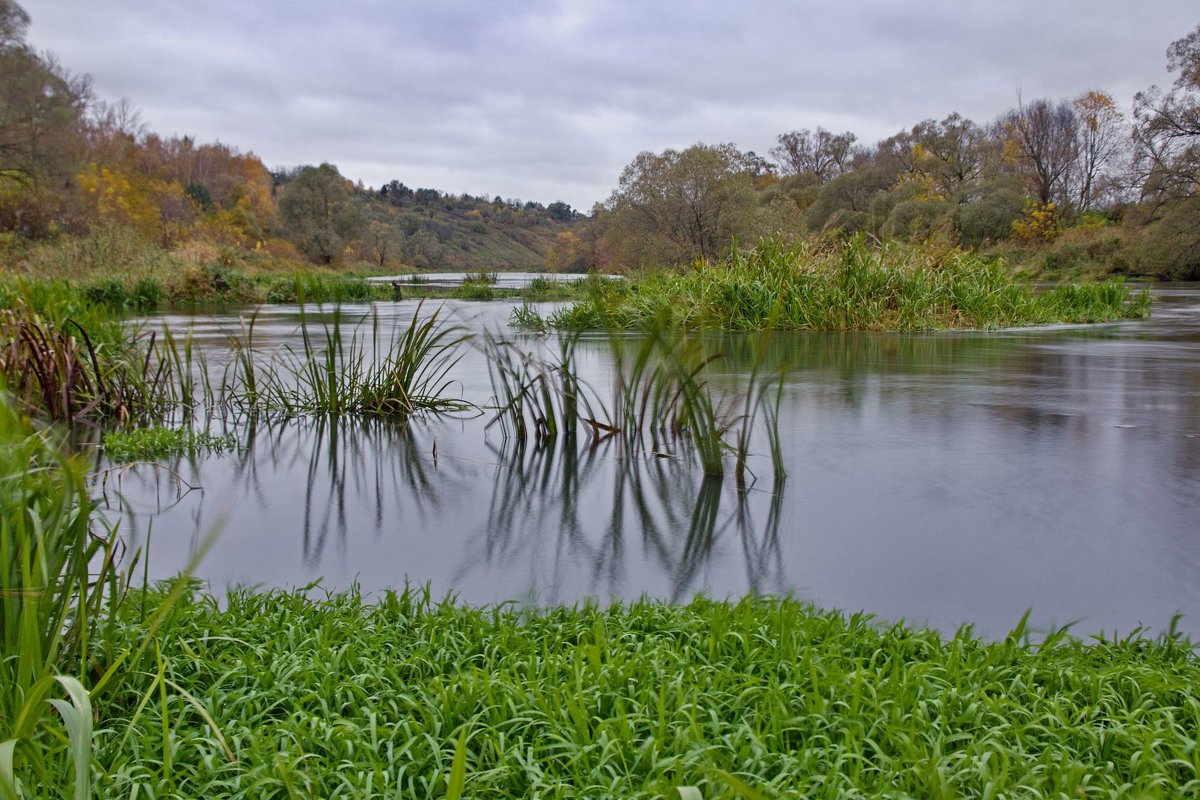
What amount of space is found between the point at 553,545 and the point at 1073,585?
168 cm

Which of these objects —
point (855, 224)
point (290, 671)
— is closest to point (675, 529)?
point (290, 671)

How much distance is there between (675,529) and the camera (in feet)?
10.6

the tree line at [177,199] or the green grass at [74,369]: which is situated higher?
the tree line at [177,199]

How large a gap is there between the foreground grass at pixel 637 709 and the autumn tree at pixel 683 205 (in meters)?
19.8

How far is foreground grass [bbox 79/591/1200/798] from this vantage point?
4.93ft

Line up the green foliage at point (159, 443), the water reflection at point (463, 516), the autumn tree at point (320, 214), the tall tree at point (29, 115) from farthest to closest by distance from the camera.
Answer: the autumn tree at point (320, 214), the tall tree at point (29, 115), the green foliage at point (159, 443), the water reflection at point (463, 516)

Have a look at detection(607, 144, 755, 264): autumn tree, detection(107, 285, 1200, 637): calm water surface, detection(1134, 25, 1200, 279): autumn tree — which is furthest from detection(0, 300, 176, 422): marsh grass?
detection(1134, 25, 1200, 279): autumn tree

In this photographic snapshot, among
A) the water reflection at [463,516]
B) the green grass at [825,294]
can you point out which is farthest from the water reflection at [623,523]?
the green grass at [825,294]

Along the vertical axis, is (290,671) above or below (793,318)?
below

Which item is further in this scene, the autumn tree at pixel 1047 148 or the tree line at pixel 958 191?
the autumn tree at pixel 1047 148

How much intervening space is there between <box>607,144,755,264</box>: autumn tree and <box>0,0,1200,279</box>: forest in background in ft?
0.12

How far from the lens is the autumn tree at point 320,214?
48.6 metres

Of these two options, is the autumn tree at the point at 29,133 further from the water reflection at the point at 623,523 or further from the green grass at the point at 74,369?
the water reflection at the point at 623,523

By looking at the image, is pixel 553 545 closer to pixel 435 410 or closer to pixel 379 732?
pixel 379 732
